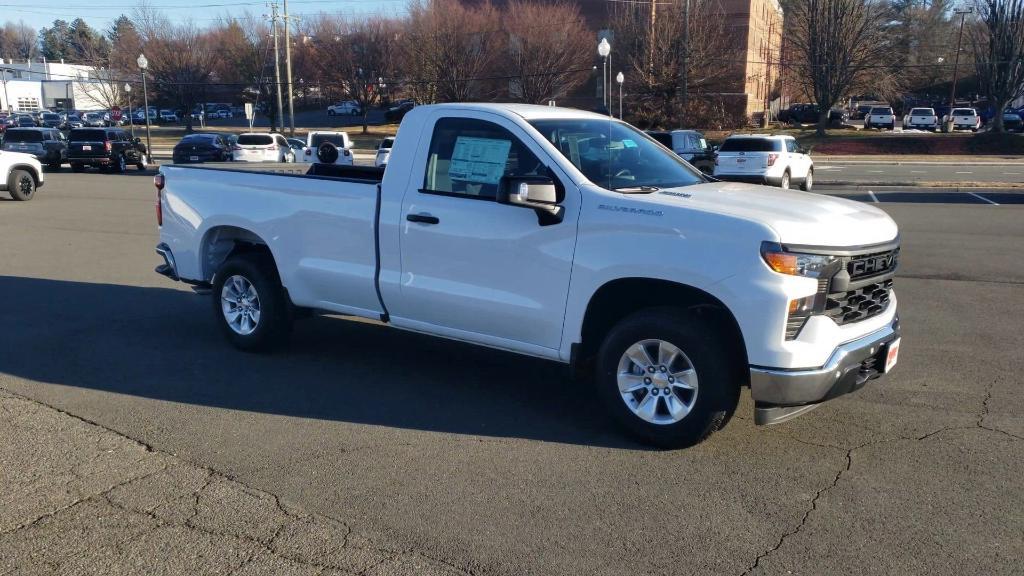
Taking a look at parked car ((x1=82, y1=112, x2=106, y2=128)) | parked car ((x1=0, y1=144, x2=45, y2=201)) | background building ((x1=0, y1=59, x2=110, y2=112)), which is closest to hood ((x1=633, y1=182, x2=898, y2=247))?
parked car ((x1=0, y1=144, x2=45, y2=201))

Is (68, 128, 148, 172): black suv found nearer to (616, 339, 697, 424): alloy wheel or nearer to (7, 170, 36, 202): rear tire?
(7, 170, 36, 202): rear tire

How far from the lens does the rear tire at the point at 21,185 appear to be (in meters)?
20.6

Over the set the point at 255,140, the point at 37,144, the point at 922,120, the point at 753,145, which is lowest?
the point at 37,144

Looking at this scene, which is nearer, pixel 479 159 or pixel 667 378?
pixel 667 378

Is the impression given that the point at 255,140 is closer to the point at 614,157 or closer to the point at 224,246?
the point at 224,246

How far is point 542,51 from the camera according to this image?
5544 cm

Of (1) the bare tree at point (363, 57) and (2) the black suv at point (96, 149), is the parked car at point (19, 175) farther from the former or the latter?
(1) the bare tree at point (363, 57)

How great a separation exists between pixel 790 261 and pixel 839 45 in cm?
5606

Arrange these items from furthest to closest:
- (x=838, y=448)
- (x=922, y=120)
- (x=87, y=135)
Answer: (x=922, y=120) < (x=87, y=135) < (x=838, y=448)

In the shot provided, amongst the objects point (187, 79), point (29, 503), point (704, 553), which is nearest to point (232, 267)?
point (29, 503)

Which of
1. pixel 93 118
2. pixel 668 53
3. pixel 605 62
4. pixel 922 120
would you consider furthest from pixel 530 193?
pixel 93 118

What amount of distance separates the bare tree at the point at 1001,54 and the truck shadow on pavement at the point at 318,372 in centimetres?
5316

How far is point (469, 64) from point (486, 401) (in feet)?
167

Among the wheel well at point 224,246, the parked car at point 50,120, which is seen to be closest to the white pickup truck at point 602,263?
the wheel well at point 224,246
